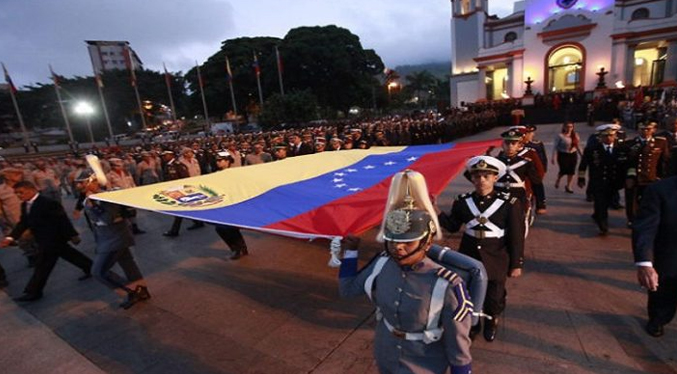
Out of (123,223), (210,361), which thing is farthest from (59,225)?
(210,361)

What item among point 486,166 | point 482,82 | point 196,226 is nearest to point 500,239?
point 486,166

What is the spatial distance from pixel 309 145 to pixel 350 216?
23.1ft

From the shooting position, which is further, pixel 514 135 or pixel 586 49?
pixel 586 49

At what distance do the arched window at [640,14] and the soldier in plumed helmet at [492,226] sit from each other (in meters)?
43.5

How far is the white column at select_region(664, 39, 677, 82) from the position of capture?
29.8m

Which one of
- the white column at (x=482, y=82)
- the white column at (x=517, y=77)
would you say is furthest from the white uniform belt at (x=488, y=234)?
the white column at (x=482, y=82)

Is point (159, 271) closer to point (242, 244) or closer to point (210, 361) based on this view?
point (242, 244)

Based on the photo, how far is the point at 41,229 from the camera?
16.3ft

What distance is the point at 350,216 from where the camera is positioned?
3.40 m

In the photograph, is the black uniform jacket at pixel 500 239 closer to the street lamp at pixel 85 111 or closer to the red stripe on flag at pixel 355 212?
the red stripe on flag at pixel 355 212

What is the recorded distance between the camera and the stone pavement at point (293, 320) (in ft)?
10.4

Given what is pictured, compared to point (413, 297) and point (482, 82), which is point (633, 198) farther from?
point (482, 82)

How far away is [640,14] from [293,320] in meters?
45.4

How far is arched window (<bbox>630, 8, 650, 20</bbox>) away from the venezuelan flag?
40.7m
